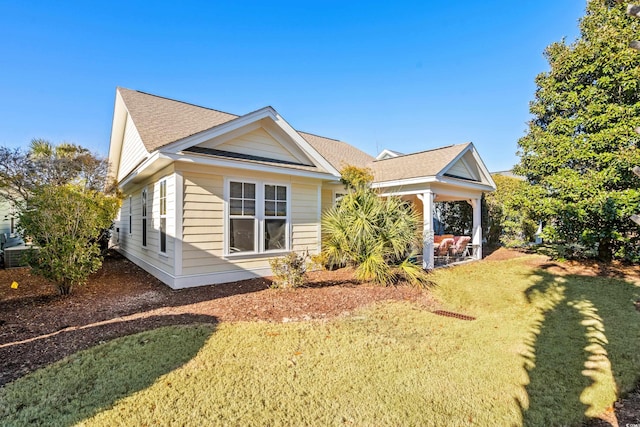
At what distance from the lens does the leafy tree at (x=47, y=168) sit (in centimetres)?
1195

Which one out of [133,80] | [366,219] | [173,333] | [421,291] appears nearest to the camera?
[173,333]

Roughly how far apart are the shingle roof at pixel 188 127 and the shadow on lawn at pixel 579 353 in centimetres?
518

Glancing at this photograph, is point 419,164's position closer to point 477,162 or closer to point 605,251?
point 477,162

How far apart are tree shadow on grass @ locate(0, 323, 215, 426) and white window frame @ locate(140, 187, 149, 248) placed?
21.0 ft

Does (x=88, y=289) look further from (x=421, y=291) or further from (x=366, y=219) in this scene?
(x=421, y=291)

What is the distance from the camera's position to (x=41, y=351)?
3.92 meters

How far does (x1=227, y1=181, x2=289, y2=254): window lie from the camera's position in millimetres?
8078

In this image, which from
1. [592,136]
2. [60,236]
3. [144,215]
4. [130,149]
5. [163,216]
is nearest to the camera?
[60,236]

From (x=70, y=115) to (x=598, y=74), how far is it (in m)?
22.4

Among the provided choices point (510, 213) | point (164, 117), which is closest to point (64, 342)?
point (164, 117)

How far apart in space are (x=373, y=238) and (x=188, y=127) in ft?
21.8

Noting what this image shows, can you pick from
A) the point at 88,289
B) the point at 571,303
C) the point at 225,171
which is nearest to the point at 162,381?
the point at 225,171

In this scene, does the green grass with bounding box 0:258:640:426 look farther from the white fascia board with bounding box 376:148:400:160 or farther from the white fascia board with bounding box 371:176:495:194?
the white fascia board with bounding box 376:148:400:160

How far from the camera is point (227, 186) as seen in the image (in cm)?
789
